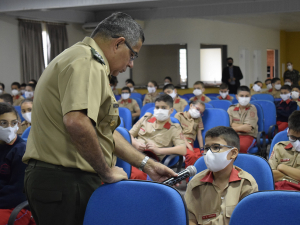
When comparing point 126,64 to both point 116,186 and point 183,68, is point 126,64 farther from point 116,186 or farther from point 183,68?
point 183,68

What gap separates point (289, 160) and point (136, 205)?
1.70 metres

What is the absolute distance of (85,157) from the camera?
4.16 ft

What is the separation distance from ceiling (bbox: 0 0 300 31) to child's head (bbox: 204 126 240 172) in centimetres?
562

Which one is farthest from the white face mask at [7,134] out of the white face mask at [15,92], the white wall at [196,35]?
the white wall at [196,35]

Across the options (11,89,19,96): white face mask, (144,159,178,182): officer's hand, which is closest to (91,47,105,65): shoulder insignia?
(144,159,178,182): officer's hand

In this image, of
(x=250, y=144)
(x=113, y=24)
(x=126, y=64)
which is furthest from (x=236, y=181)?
(x=250, y=144)

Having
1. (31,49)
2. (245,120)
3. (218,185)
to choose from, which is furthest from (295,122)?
(31,49)

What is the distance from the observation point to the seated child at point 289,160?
254cm

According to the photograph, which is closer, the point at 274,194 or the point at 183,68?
the point at 274,194

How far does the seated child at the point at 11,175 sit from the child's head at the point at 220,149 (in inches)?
47.0

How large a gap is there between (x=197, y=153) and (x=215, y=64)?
28.8ft

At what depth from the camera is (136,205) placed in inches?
54.8

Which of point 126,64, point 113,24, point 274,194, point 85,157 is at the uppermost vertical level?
point 113,24

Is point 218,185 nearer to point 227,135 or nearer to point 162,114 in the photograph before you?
point 227,135
